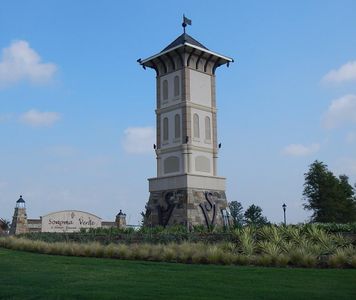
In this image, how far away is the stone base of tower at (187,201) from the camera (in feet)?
113

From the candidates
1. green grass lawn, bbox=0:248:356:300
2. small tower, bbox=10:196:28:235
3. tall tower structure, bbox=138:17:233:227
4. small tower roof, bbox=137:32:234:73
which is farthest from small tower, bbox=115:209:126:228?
green grass lawn, bbox=0:248:356:300

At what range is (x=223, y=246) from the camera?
16891 millimetres

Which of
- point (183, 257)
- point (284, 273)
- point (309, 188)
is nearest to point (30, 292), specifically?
point (284, 273)

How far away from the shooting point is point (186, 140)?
35781mm

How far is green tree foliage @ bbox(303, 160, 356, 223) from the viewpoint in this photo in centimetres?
5628

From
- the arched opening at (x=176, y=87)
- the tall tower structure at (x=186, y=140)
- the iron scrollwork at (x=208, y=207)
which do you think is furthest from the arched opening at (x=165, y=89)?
the iron scrollwork at (x=208, y=207)

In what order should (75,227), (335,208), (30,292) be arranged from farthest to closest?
1. (335,208)
2. (75,227)
3. (30,292)

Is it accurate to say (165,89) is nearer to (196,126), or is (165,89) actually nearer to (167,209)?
(196,126)

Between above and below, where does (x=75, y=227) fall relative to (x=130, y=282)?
above

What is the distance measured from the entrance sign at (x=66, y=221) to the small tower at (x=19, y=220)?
222cm

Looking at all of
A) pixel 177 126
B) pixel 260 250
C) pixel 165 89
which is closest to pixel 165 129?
pixel 177 126

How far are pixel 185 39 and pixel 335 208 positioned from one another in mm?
30300

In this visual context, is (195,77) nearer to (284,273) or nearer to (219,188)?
(219,188)

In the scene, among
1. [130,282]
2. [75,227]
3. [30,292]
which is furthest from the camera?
[75,227]
